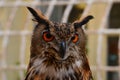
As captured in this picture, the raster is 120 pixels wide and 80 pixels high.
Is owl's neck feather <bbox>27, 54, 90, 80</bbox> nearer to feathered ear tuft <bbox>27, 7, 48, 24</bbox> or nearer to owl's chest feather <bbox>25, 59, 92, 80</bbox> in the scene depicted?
owl's chest feather <bbox>25, 59, 92, 80</bbox>

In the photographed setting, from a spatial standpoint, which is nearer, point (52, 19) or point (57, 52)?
point (57, 52)

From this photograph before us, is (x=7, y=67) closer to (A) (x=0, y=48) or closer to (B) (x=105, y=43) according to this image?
(A) (x=0, y=48)

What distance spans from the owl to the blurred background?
7.46 ft

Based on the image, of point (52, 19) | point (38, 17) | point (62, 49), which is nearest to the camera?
point (62, 49)

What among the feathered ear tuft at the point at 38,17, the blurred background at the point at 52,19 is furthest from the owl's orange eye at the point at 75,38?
the blurred background at the point at 52,19

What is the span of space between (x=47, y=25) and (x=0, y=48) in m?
3.18

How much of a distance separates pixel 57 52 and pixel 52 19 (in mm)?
2889

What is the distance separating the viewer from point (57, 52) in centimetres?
238

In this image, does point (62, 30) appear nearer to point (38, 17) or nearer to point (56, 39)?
point (56, 39)

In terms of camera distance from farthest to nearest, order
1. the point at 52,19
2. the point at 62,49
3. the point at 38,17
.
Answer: the point at 52,19, the point at 38,17, the point at 62,49

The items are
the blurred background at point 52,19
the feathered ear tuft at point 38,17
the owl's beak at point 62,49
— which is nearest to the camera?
the owl's beak at point 62,49

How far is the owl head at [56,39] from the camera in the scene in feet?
7.83

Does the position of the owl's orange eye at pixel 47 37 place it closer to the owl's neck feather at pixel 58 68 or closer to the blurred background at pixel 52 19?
the owl's neck feather at pixel 58 68

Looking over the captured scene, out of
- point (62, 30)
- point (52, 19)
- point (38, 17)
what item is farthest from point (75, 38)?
point (52, 19)
